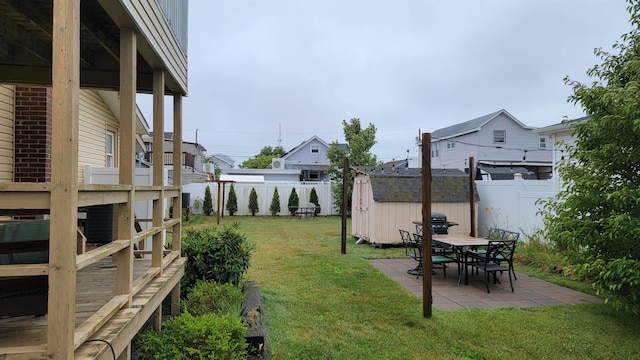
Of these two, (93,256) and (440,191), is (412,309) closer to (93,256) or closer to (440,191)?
(93,256)

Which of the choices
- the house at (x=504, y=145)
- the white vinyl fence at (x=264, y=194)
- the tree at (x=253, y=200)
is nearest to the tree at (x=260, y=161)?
the white vinyl fence at (x=264, y=194)

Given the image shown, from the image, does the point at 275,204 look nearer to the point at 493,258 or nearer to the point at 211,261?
the point at 493,258

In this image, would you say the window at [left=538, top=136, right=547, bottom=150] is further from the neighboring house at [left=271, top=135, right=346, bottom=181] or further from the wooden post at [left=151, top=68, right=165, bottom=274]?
the wooden post at [left=151, top=68, right=165, bottom=274]

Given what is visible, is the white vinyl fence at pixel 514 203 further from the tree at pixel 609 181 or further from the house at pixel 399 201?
the tree at pixel 609 181

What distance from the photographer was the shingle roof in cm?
1140

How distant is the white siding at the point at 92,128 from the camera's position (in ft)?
28.2

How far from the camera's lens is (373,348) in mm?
4121

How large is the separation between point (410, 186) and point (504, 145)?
1369 cm

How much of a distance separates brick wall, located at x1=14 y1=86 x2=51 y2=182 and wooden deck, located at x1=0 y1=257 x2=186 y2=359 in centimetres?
344

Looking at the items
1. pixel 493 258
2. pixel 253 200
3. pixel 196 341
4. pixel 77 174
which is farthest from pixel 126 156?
pixel 253 200

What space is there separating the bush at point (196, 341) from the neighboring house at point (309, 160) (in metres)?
28.2

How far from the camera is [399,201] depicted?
1136 cm

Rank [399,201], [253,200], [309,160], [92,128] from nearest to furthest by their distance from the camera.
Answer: [92,128] → [399,201] → [253,200] → [309,160]

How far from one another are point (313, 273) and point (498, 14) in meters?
9.34
